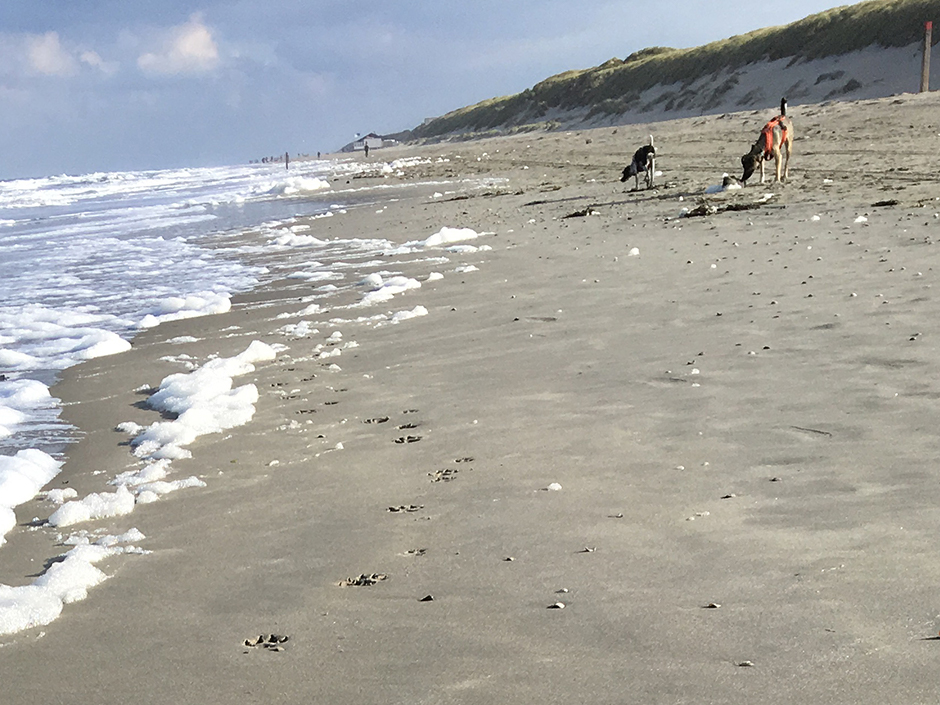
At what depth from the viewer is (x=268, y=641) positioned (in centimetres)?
245

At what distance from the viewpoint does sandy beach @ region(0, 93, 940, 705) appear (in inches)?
86.7

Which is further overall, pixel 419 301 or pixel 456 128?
pixel 456 128

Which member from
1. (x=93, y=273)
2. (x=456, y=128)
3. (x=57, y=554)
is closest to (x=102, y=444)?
(x=57, y=554)

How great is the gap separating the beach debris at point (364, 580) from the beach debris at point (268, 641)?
1.14 ft

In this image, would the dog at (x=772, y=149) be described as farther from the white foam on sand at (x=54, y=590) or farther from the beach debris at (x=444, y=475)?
the white foam on sand at (x=54, y=590)

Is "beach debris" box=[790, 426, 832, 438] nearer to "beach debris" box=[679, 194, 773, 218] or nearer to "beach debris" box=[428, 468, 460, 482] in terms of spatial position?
"beach debris" box=[428, 468, 460, 482]

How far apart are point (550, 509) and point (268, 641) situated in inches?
46.3

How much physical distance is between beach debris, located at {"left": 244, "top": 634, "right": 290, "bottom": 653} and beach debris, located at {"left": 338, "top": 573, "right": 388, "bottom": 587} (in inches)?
13.6

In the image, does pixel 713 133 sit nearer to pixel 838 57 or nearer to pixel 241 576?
pixel 838 57

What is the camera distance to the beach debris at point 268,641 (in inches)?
95.0

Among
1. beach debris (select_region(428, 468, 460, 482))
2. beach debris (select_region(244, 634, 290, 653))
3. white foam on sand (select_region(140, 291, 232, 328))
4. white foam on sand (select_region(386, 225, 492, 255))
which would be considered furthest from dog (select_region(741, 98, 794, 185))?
beach debris (select_region(244, 634, 290, 653))

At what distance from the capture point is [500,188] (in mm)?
19531

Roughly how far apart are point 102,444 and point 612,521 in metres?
2.99

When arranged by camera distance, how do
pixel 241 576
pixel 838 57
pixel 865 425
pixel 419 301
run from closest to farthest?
pixel 241 576 < pixel 865 425 < pixel 419 301 < pixel 838 57
